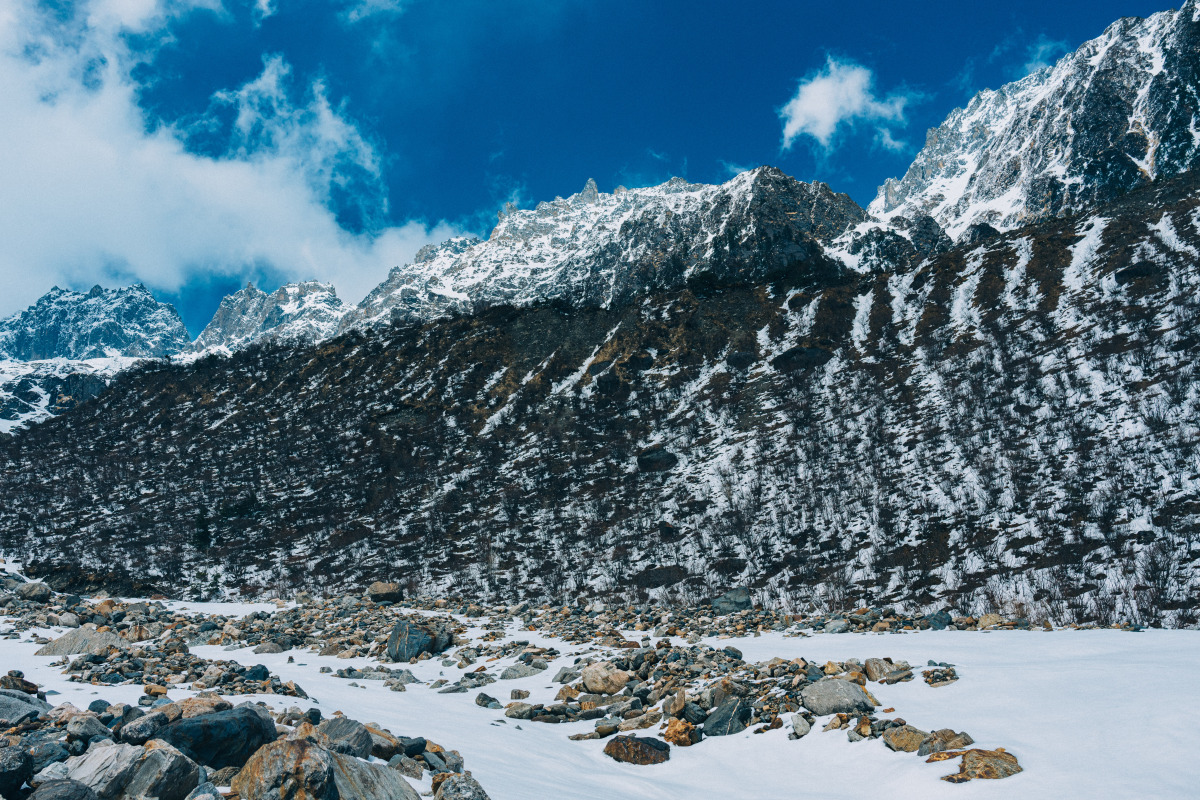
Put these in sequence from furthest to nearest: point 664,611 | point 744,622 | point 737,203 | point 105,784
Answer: point 737,203, point 664,611, point 744,622, point 105,784

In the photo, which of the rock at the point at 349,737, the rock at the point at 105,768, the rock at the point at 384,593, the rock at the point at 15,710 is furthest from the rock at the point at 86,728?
the rock at the point at 384,593

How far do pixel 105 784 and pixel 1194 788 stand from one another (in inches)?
385

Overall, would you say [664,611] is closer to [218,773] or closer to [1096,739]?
[1096,739]

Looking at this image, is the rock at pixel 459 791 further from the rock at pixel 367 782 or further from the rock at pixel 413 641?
the rock at pixel 413 641

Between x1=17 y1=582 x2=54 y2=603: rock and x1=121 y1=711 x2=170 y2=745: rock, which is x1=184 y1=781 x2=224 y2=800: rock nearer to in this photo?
x1=121 y1=711 x2=170 y2=745: rock

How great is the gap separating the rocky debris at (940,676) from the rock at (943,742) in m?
2.54

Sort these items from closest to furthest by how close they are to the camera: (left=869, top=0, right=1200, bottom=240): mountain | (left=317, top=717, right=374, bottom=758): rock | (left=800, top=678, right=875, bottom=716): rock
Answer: (left=317, top=717, right=374, bottom=758): rock < (left=800, top=678, right=875, bottom=716): rock < (left=869, top=0, right=1200, bottom=240): mountain

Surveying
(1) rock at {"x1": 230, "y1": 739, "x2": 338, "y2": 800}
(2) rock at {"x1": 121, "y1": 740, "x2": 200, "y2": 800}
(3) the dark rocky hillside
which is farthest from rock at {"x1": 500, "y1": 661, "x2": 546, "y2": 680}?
(3) the dark rocky hillside

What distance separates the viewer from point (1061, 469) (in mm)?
28547

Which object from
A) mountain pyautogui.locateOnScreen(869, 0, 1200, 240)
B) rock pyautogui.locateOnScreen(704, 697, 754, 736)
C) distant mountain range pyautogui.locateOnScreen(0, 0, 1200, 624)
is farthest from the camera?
mountain pyautogui.locateOnScreen(869, 0, 1200, 240)

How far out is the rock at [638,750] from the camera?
9.00 m

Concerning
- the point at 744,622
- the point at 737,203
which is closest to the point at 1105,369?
the point at 744,622

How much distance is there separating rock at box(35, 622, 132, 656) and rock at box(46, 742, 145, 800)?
11.1 metres

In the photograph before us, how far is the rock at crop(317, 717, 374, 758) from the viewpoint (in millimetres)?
6866
